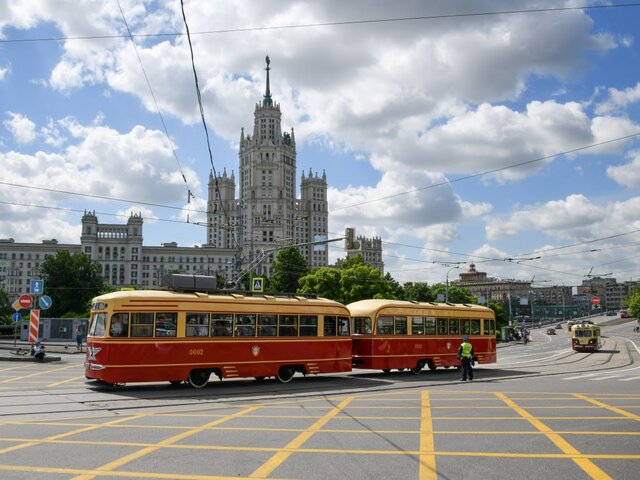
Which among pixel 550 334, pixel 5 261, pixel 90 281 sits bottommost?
pixel 550 334

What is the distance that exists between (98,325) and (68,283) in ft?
266

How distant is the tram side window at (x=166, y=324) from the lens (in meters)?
19.0

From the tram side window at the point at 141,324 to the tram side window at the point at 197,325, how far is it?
3.92 ft

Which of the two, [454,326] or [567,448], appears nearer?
[567,448]

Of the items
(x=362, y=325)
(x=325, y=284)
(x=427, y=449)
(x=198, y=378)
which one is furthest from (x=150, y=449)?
(x=325, y=284)

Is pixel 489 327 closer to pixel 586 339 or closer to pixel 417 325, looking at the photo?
pixel 417 325

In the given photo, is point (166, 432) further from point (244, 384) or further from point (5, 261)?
point (5, 261)

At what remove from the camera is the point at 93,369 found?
731 inches

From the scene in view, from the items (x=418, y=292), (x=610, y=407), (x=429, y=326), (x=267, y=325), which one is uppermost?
(x=418, y=292)

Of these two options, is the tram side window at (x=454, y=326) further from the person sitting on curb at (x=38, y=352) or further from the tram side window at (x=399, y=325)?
the person sitting on curb at (x=38, y=352)

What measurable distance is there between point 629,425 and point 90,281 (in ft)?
311

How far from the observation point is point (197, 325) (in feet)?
64.8

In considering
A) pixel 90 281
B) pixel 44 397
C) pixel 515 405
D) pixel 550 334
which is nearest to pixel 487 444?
pixel 515 405

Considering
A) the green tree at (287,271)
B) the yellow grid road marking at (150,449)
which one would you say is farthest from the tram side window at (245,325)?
the green tree at (287,271)
